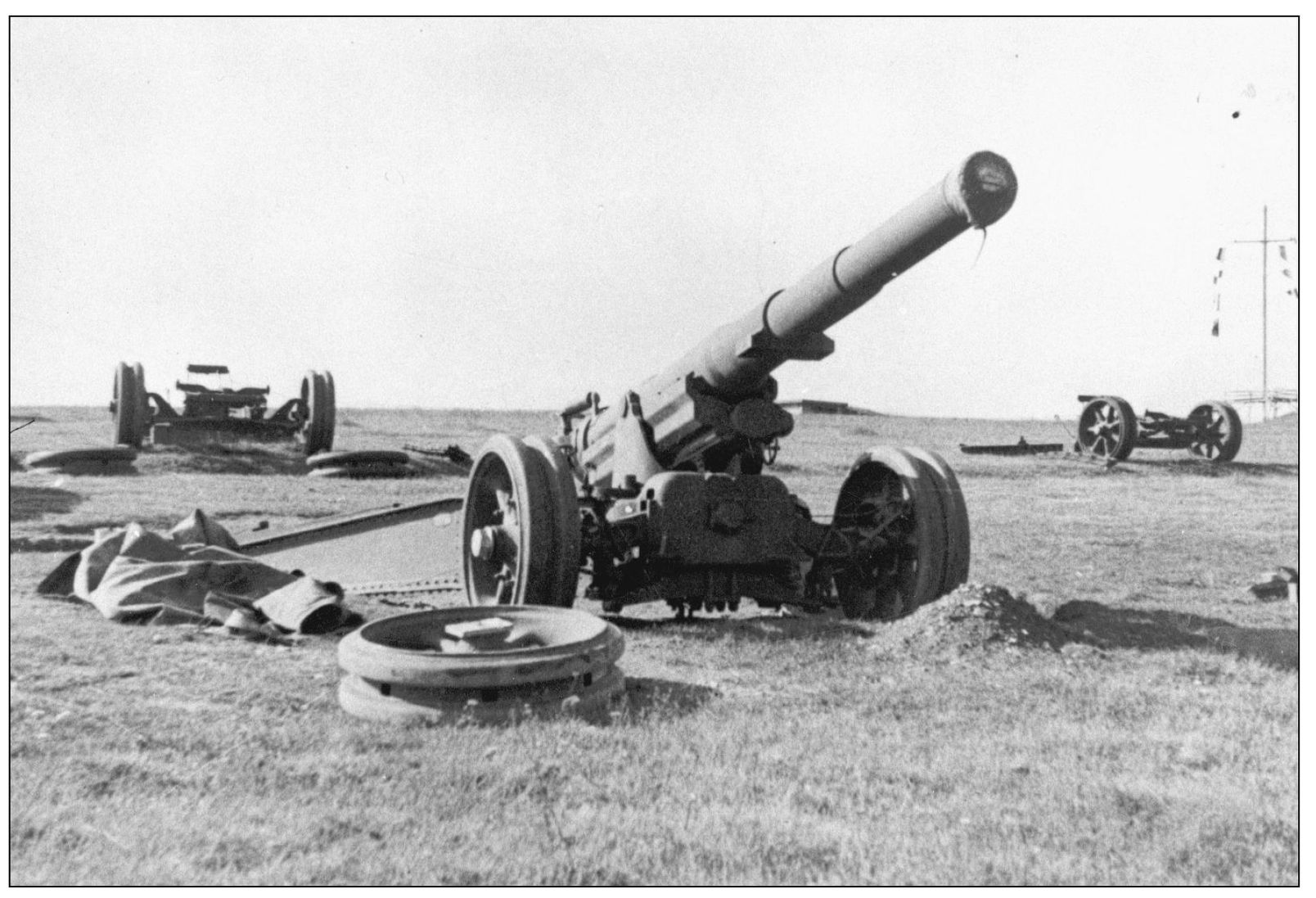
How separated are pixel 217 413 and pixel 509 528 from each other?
13.1m

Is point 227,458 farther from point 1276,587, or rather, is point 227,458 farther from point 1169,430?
point 1169,430

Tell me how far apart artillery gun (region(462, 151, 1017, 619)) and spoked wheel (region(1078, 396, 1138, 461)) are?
13145 millimetres

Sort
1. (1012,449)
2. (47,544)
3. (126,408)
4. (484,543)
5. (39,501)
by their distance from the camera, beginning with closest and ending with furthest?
(484,543)
(47,544)
(39,501)
(126,408)
(1012,449)

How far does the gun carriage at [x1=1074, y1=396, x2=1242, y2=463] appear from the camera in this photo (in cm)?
1928

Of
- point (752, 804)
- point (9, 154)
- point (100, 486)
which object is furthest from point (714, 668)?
point (100, 486)

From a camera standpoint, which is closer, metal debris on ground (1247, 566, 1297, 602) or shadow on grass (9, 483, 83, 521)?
metal debris on ground (1247, 566, 1297, 602)

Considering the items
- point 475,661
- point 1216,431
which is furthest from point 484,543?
point 1216,431

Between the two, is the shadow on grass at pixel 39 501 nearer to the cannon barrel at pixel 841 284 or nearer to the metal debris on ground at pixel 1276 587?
the cannon barrel at pixel 841 284

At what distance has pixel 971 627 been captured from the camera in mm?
5391

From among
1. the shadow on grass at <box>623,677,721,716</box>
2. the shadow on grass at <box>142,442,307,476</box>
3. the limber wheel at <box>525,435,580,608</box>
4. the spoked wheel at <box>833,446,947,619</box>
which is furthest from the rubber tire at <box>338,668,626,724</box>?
the shadow on grass at <box>142,442,307,476</box>

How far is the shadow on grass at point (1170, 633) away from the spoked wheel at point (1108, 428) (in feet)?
41.8

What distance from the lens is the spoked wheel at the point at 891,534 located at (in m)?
6.15

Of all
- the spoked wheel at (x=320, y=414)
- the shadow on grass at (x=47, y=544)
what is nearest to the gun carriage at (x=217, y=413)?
the spoked wheel at (x=320, y=414)

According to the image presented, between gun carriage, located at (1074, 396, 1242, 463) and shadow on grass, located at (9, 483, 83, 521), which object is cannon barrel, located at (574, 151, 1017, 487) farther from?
gun carriage, located at (1074, 396, 1242, 463)
